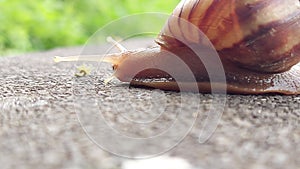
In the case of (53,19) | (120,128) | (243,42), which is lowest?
(120,128)

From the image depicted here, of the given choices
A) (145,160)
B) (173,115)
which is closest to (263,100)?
(173,115)

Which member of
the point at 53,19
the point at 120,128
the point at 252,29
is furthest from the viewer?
the point at 53,19

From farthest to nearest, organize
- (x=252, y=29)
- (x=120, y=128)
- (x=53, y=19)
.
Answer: (x=53, y=19) → (x=252, y=29) → (x=120, y=128)

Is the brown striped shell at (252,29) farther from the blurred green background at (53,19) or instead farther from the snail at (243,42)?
the blurred green background at (53,19)

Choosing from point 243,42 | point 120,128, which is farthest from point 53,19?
point 120,128

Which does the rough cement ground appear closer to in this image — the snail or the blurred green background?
the snail

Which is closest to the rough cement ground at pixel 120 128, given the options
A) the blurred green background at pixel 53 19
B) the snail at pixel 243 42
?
the snail at pixel 243 42

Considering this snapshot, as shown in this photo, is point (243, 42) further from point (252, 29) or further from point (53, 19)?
point (53, 19)
